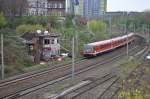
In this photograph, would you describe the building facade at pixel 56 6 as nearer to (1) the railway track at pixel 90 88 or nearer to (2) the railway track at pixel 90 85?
(2) the railway track at pixel 90 85

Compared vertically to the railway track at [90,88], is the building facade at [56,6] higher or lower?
higher

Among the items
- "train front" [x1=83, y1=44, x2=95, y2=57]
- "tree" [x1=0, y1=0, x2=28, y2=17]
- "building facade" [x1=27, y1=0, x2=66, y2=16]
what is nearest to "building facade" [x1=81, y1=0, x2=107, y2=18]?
"building facade" [x1=27, y1=0, x2=66, y2=16]

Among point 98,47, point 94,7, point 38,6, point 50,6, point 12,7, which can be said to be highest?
point 94,7

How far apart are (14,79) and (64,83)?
14.0 ft

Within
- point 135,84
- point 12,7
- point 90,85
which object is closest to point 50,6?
point 12,7

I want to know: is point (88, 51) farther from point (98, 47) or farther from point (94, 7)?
point (94, 7)

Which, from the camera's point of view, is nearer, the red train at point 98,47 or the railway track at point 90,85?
the railway track at point 90,85

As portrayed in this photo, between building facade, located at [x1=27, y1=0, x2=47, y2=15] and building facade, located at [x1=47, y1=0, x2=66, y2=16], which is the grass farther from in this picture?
building facade, located at [x1=47, y1=0, x2=66, y2=16]

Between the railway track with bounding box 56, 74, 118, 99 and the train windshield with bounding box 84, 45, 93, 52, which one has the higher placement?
the train windshield with bounding box 84, 45, 93, 52

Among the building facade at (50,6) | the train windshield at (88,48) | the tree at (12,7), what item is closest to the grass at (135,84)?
the train windshield at (88,48)

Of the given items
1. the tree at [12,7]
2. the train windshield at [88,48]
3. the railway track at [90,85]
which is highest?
the tree at [12,7]

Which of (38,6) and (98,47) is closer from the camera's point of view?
(98,47)

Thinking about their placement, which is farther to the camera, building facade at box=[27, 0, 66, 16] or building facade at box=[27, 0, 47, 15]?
building facade at box=[27, 0, 66, 16]

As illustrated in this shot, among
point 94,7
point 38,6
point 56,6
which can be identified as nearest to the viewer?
point 38,6
